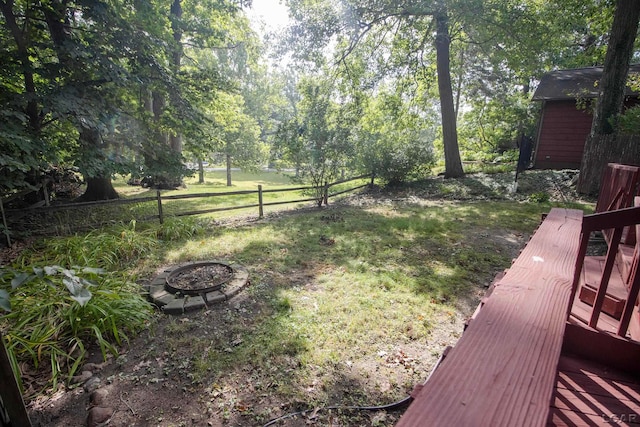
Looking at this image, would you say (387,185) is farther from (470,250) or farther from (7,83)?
(7,83)

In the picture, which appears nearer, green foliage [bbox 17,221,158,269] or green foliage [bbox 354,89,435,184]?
green foliage [bbox 17,221,158,269]

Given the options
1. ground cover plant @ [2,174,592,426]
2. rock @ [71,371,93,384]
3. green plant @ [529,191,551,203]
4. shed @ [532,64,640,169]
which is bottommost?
rock @ [71,371,93,384]

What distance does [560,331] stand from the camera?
135 cm

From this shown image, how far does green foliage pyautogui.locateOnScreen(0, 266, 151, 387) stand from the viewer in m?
2.60

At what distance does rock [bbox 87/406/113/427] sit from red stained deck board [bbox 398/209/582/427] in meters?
2.39

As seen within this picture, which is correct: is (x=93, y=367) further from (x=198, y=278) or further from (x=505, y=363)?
(x=505, y=363)

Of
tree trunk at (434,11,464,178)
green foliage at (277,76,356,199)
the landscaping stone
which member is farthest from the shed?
the landscaping stone

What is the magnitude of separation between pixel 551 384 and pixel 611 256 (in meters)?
1.01

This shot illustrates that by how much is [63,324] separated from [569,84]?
18.6m

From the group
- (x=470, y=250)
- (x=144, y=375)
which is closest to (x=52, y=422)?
(x=144, y=375)

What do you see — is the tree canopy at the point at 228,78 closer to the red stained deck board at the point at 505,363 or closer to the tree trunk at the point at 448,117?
the tree trunk at the point at 448,117

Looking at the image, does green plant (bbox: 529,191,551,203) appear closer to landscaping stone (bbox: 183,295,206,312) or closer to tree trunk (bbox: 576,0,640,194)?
tree trunk (bbox: 576,0,640,194)

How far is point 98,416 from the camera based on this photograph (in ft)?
7.02

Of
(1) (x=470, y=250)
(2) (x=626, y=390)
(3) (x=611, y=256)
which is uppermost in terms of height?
(3) (x=611, y=256)
